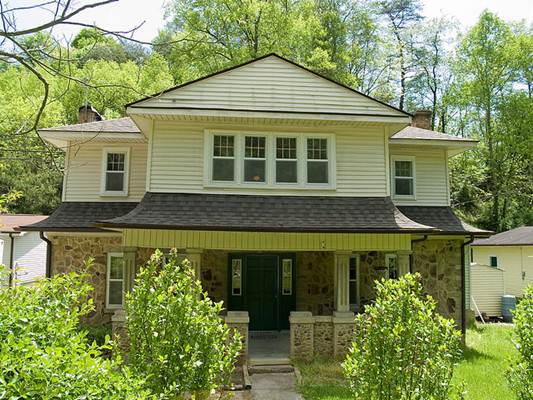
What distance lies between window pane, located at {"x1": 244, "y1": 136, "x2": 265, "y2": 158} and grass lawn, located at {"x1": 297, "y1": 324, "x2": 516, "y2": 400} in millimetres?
4942

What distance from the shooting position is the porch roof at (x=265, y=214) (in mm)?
9188

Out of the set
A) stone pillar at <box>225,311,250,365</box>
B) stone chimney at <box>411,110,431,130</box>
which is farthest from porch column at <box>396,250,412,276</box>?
stone chimney at <box>411,110,431,130</box>

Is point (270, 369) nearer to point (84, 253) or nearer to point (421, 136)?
point (84, 253)

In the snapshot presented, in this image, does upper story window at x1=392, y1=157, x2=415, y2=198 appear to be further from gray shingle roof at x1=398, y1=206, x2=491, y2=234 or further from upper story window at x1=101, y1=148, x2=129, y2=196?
upper story window at x1=101, y1=148, x2=129, y2=196

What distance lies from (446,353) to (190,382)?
2.69 m

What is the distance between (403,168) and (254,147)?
16.4 feet

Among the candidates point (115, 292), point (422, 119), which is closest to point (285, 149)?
point (115, 292)

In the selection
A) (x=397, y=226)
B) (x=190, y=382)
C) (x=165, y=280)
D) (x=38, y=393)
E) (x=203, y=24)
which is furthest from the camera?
(x=203, y=24)

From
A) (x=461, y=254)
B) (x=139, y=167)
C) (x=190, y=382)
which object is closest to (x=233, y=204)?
(x=139, y=167)

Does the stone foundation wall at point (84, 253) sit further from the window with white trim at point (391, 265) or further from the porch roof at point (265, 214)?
the window with white trim at point (391, 265)

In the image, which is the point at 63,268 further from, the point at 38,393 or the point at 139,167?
the point at 38,393

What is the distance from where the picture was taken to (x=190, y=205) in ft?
32.5

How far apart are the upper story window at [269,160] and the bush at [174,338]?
563 cm

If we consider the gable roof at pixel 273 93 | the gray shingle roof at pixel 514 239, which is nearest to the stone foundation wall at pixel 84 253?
the gable roof at pixel 273 93
